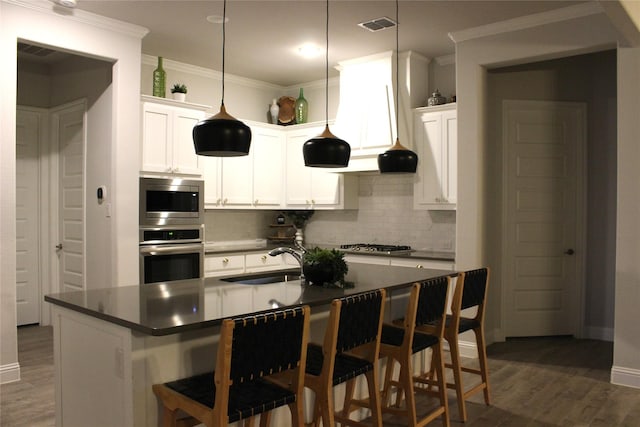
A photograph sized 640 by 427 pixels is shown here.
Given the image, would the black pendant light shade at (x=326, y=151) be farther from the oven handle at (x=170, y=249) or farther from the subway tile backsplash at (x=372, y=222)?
the subway tile backsplash at (x=372, y=222)

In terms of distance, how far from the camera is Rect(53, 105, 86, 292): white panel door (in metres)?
5.54

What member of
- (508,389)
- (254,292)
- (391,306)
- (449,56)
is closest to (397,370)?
(391,306)

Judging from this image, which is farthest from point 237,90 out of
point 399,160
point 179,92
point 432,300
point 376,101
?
point 432,300

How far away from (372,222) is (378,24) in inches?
96.1

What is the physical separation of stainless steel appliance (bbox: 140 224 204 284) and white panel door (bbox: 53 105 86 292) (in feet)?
2.79

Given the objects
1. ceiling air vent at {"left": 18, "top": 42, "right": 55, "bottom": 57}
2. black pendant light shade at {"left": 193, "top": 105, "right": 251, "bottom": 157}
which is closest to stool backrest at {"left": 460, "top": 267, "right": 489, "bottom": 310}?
black pendant light shade at {"left": 193, "top": 105, "right": 251, "bottom": 157}

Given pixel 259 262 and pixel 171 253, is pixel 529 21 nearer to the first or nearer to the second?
pixel 259 262

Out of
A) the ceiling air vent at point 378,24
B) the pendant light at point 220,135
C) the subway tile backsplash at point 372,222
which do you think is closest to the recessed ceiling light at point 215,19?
the ceiling air vent at point 378,24

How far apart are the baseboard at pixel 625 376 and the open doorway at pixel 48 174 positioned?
4.76 metres

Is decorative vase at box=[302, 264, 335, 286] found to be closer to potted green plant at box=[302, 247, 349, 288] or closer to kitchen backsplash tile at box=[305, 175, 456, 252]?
potted green plant at box=[302, 247, 349, 288]

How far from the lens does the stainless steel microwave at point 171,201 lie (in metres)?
4.95

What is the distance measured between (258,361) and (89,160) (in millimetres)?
3778

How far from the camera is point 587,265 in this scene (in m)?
5.57

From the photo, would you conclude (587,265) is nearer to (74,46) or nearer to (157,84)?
(157,84)
